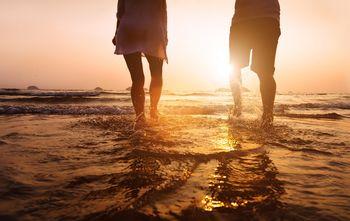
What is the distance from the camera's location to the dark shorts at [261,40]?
14.0 ft

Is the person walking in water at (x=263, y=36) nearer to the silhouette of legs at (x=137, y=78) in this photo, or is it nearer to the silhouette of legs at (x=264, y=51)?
the silhouette of legs at (x=264, y=51)

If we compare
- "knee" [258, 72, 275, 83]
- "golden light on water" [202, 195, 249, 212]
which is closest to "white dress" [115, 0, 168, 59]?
"knee" [258, 72, 275, 83]

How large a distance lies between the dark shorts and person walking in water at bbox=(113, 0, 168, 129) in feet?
3.75

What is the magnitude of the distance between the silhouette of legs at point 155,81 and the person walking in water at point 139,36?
9 centimetres

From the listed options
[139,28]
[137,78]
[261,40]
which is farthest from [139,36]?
[261,40]

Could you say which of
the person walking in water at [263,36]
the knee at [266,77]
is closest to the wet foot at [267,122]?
the person walking in water at [263,36]

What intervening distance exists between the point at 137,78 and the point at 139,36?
501 mm

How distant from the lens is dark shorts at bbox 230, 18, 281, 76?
4270 millimetres

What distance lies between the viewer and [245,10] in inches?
175

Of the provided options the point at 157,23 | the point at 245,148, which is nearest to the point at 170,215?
the point at 245,148

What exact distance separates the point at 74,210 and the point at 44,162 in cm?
83

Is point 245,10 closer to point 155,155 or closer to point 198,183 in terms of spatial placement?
point 155,155

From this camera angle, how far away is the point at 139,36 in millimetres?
3980

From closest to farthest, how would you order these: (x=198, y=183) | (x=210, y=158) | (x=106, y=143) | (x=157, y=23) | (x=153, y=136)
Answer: (x=198, y=183) → (x=210, y=158) → (x=106, y=143) → (x=153, y=136) → (x=157, y=23)
